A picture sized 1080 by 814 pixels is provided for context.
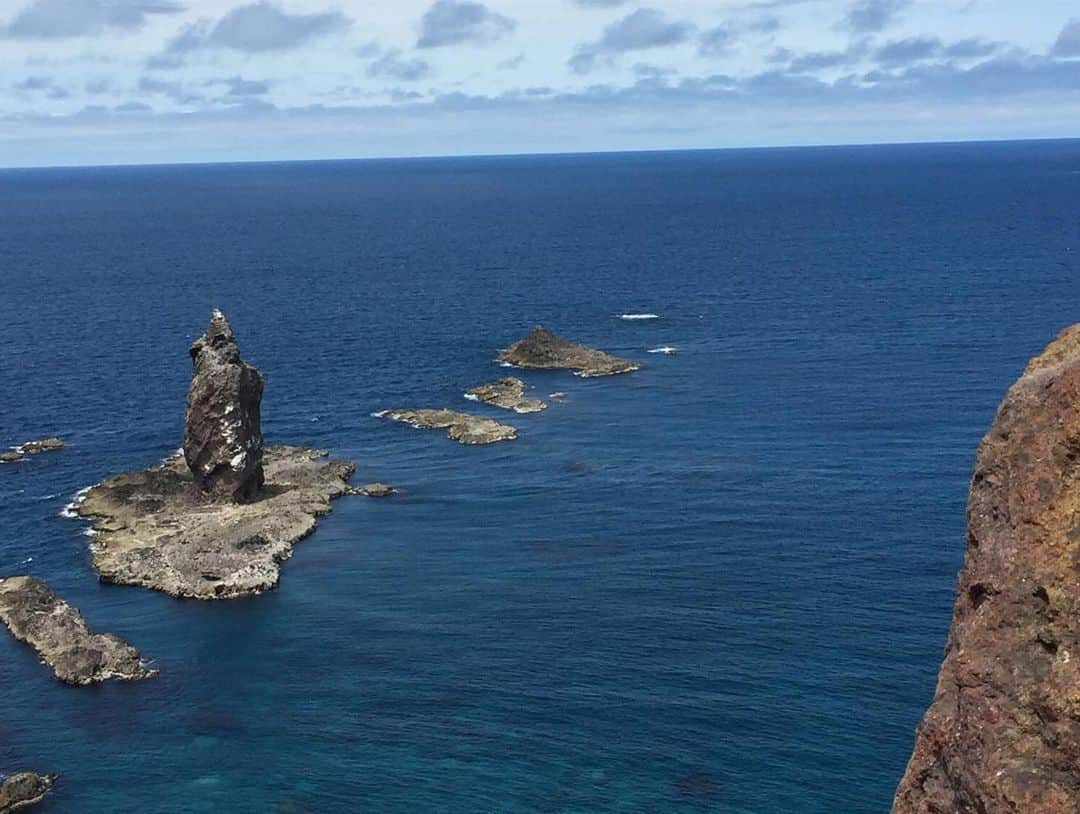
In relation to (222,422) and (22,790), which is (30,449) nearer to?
(222,422)

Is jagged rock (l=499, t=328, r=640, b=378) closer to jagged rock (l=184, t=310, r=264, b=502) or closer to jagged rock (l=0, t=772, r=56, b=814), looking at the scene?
jagged rock (l=184, t=310, r=264, b=502)

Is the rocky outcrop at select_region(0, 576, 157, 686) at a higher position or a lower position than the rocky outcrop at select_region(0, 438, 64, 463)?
lower

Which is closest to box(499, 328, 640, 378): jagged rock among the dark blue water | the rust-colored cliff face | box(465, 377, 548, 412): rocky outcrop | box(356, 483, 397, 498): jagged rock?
box(465, 377, 548, 412): rocky outcrop

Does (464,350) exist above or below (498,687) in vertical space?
above

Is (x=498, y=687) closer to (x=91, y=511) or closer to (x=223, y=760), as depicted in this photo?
(x=223, y=760)

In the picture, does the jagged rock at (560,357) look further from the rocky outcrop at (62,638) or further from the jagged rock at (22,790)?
the jagged rock at (22,790)

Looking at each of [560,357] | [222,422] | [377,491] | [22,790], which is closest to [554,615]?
[377,491]

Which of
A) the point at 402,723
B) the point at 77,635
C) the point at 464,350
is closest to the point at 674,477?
the point at 402,723
